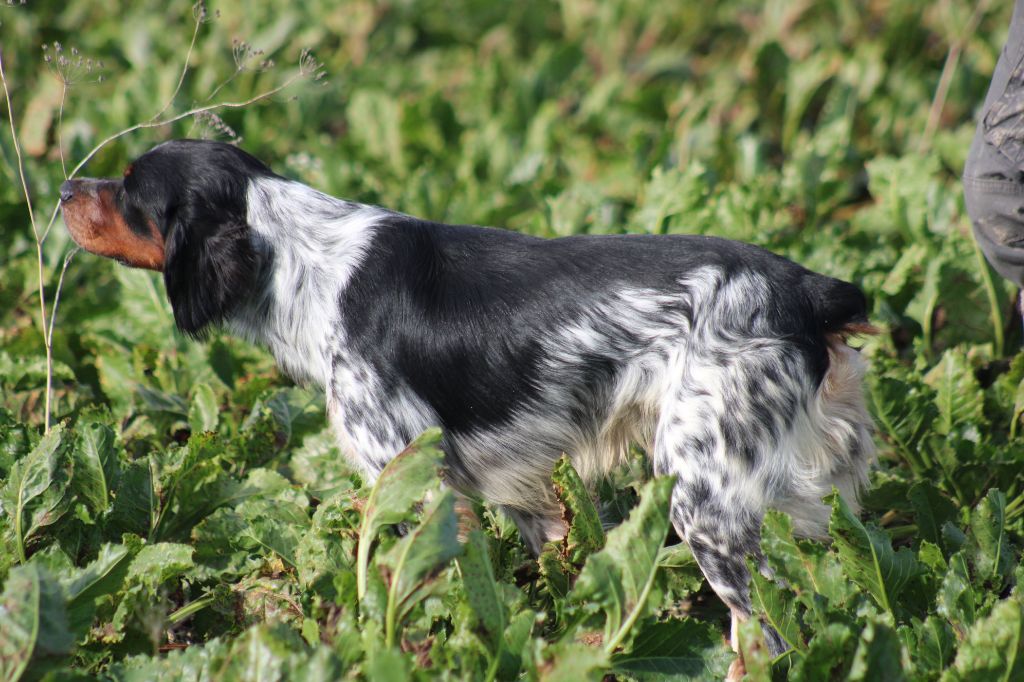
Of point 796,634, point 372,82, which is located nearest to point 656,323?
point 796,634

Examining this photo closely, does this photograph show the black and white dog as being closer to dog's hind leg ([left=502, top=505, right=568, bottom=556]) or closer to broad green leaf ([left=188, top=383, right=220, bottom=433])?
dog's hind leg ([left=502, top=505, right=568, bottom=556])

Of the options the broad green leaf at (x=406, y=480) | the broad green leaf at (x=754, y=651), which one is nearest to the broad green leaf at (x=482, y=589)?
the broad green leaf at (x=406, y=480)

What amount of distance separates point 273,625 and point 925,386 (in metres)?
2.69

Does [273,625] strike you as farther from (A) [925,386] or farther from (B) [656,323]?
(A) [925,386]

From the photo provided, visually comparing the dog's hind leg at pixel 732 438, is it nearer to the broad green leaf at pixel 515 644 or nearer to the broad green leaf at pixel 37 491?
the broad green leaf at pixel 515 644

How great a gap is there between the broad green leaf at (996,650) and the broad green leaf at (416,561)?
126 cm

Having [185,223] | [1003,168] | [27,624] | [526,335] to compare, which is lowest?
[27,624]

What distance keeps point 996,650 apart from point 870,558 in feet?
1.56

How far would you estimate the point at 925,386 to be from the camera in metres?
4.18

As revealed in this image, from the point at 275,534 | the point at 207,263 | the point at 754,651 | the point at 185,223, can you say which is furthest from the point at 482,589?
the point at 185,223

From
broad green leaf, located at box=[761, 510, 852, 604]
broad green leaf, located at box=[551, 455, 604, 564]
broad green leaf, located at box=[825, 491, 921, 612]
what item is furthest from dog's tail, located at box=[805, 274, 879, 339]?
broad green leaf, located at box=[551, 455, 604, 564]

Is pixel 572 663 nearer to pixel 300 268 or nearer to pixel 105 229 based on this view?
pixel 300 268

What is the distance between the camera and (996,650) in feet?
8.65

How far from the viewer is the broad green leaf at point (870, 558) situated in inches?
118
